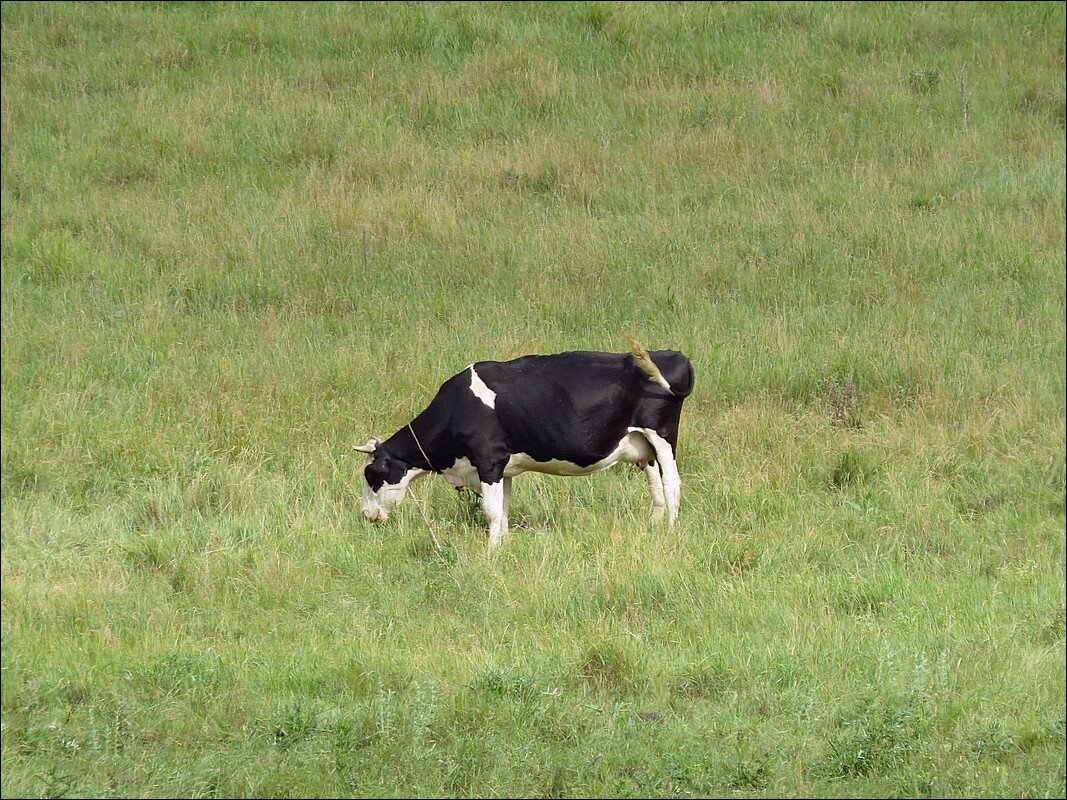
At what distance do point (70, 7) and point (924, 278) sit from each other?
14.4 metres

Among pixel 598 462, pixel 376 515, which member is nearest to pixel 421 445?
pixel 376 515

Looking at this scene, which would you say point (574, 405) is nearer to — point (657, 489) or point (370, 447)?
point (657, 489)

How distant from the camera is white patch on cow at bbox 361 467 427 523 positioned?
374 inches

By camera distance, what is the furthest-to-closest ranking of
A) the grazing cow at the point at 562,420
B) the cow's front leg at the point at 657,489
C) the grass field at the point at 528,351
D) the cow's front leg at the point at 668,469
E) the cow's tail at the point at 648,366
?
the cow's front leg at the point at 657,489 < the cow's front leg at the point at 668,469 < the grazing cow at the point at 562,420 < the cow's tail at the point at 648,366 < the grass field at the point at 528,351

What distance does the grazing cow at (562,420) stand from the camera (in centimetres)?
905

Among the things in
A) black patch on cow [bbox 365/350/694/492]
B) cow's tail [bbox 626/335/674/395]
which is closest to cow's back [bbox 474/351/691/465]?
black patch on cow [bbox 365/350/694/492]

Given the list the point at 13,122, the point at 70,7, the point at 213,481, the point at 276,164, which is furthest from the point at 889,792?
the point at 70,7

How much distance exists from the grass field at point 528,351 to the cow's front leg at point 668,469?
0.66 ft

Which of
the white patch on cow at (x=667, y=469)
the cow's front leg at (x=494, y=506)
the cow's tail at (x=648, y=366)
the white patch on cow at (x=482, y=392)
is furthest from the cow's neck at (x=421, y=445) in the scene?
the cow's tail at (x=648, y=366)

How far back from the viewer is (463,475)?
31.4ft

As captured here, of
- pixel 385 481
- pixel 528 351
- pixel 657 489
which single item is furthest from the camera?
pixel 528 351

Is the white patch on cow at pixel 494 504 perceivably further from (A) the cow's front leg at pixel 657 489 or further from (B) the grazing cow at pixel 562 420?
(A) the cow's front leg at pixel 657 489

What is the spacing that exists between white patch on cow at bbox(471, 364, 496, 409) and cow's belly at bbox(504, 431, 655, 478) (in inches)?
16.3

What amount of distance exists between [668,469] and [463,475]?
1.53 metres
